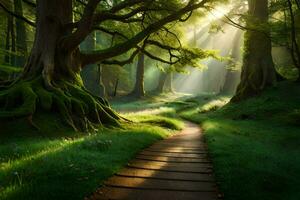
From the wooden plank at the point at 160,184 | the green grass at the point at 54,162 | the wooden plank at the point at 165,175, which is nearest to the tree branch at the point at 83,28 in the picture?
the green grass at the point at 54,162

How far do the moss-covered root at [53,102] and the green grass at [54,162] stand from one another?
0.49 meters

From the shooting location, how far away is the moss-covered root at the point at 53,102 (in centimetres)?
1059

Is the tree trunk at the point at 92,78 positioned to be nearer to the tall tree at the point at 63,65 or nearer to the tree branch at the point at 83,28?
the tall tree at the point at 63,65

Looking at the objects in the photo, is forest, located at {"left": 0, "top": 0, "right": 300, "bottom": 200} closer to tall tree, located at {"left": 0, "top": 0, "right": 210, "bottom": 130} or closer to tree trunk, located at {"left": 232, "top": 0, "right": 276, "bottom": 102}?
tall tree, located at {"left": 0, "top": 0, "right": 210, "bottom": 130}

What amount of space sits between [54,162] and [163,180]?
220cm

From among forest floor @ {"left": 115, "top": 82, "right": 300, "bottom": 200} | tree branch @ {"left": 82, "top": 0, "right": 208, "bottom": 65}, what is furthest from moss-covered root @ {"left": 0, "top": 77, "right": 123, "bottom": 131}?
forest floor @ {"left": 115, "top": 82, "right": 300, "bottom": 200}

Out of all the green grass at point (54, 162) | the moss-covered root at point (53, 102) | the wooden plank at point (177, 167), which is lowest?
the wooden plank at point (177, 167)

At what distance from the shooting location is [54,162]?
649 centimetres

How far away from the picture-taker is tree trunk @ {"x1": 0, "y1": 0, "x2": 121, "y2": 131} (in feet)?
36.2

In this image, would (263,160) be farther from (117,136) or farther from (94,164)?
(117,136)

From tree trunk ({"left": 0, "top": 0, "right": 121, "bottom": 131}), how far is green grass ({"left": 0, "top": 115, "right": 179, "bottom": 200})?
76cm

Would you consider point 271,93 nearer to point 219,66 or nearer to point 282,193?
point 282,193

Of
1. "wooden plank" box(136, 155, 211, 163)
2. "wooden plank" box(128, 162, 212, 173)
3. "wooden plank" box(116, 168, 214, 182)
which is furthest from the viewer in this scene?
"wooden plank" box(136, 155, 211, 163)

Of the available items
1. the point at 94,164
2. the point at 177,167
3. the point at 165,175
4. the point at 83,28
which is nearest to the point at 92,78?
the point at 83,28
